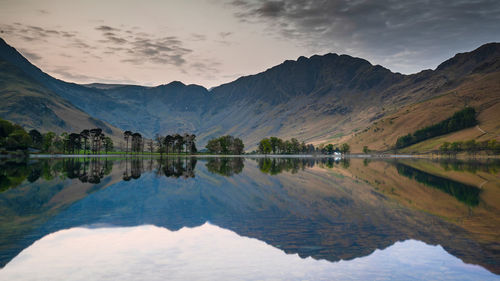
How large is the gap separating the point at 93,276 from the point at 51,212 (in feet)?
48.0

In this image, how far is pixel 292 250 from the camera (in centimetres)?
1608

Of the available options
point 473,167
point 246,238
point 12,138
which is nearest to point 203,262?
point 246,238

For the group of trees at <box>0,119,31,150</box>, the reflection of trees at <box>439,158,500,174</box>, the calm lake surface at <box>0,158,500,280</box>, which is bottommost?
the reflection of trees at <box>439,158,500,174</box>

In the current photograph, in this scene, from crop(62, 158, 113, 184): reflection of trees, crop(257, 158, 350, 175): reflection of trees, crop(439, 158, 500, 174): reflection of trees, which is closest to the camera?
crop(62, 158, 113, 184): reflection of trees

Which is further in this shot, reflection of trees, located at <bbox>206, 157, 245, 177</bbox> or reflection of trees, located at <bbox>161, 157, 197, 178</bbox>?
reflection of trees, located at <bbox>206, 157, 245, 177</bbox>

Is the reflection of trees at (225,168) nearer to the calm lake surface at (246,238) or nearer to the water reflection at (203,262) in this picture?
the calm lake surface at (246,238)

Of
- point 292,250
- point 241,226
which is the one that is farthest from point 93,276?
point 241,226

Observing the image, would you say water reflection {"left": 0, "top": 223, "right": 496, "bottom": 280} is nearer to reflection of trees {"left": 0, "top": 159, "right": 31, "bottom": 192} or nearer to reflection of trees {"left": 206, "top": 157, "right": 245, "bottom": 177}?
reflection of trees {"left": 0, "top": 159, "right": 31, "bottom": 192}

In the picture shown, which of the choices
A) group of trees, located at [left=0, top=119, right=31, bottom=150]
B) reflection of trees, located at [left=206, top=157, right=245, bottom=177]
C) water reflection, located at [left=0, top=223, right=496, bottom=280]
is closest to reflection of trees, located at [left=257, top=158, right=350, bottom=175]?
reflection of trees, located at [left=206, top=157, right=245, bottom=177]

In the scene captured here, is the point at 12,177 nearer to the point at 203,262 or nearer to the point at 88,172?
the point at 88,172

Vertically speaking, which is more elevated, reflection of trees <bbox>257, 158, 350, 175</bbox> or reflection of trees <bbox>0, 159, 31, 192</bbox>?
reflection of trees <bbox>0, 159, 31, 192</bbox>

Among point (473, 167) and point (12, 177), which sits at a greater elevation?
point (12, 177)

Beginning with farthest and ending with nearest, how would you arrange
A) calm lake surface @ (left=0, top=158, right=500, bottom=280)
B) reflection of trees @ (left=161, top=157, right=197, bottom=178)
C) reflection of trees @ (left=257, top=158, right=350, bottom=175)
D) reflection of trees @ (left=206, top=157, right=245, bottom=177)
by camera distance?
reflection of trees @ (left=257, top=158, right=350, bottom=175) → reflection of trees @ (left=206, top=157, right=245, bottom=177) → reflection of trees @ (left=161, top=157, right=197, bottom=178) → calm lake surface @ (left=0, top=158, right=500, bottom=280)

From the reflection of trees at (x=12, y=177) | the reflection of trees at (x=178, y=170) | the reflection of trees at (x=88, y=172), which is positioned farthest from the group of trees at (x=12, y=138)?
the reflection of trees at (x=12, y=177)
